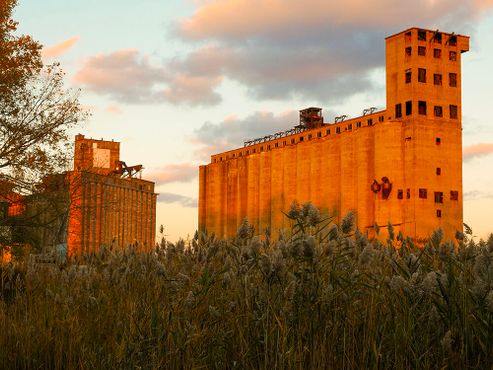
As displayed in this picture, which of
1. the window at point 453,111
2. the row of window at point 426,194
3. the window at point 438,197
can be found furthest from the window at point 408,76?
the window at point 438,197

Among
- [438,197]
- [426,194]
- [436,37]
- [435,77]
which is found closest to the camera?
[426,194]

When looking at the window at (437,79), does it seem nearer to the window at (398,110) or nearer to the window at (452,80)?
the window at (452,80)

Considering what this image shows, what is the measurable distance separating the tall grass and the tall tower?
74.4m

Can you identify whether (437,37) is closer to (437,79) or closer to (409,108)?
(437,79)

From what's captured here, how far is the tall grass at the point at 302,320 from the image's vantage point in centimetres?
459

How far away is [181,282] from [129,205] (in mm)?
133547

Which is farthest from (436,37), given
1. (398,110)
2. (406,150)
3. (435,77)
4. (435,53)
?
(406,150)

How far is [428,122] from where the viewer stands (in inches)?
3214

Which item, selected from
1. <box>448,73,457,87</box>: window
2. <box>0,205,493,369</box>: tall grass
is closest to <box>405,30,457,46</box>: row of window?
<box>448,73,457,87</box>: window

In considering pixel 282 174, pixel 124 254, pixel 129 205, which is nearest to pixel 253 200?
pixel 282 174

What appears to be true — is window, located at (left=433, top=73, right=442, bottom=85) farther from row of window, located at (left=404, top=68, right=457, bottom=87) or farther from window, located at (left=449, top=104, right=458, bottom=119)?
window, located at (left=449, top=104, right=458, bottom=119)

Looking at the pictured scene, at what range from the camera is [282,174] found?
10406cm

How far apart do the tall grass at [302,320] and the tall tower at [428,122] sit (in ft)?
244

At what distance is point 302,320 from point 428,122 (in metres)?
80.1
